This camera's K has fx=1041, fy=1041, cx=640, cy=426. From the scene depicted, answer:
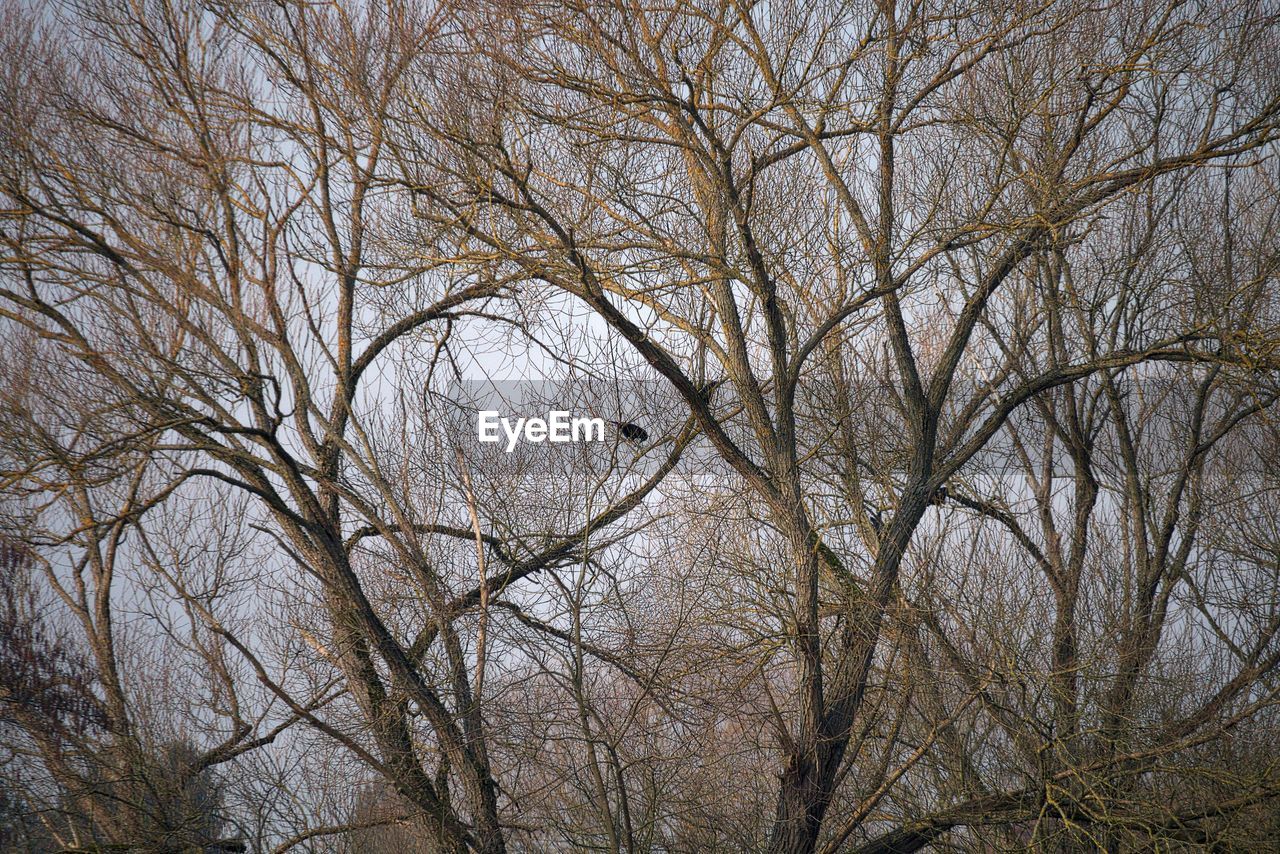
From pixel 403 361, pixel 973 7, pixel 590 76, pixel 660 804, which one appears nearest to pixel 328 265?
pixel 403 361

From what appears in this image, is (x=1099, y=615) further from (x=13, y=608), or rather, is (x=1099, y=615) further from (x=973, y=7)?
(x=13, y=608)

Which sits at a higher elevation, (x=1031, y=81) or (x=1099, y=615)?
(x=1031, y=81)

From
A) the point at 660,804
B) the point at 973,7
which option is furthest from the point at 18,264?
the point at 973,7

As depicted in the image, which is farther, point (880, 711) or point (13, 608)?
point (13, 608)

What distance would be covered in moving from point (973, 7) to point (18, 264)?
8.29 metres

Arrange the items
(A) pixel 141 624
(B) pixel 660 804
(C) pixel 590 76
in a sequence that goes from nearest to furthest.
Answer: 1. (C) pixel 590 76
2. (B) pixel 660 804
3. (A) pixel 141 624

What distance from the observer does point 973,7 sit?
26.3 feet

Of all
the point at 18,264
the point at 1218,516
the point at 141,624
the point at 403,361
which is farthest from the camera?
the point at 141,624

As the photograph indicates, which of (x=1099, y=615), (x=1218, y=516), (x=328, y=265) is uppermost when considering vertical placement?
(x=328, y=265)

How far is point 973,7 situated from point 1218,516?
6.19 metres

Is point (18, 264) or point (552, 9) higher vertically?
point (552, 9)

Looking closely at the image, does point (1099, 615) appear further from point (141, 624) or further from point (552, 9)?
point (141, 624)

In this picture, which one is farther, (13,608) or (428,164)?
(13,608)

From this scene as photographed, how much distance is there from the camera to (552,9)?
6.98 meters
